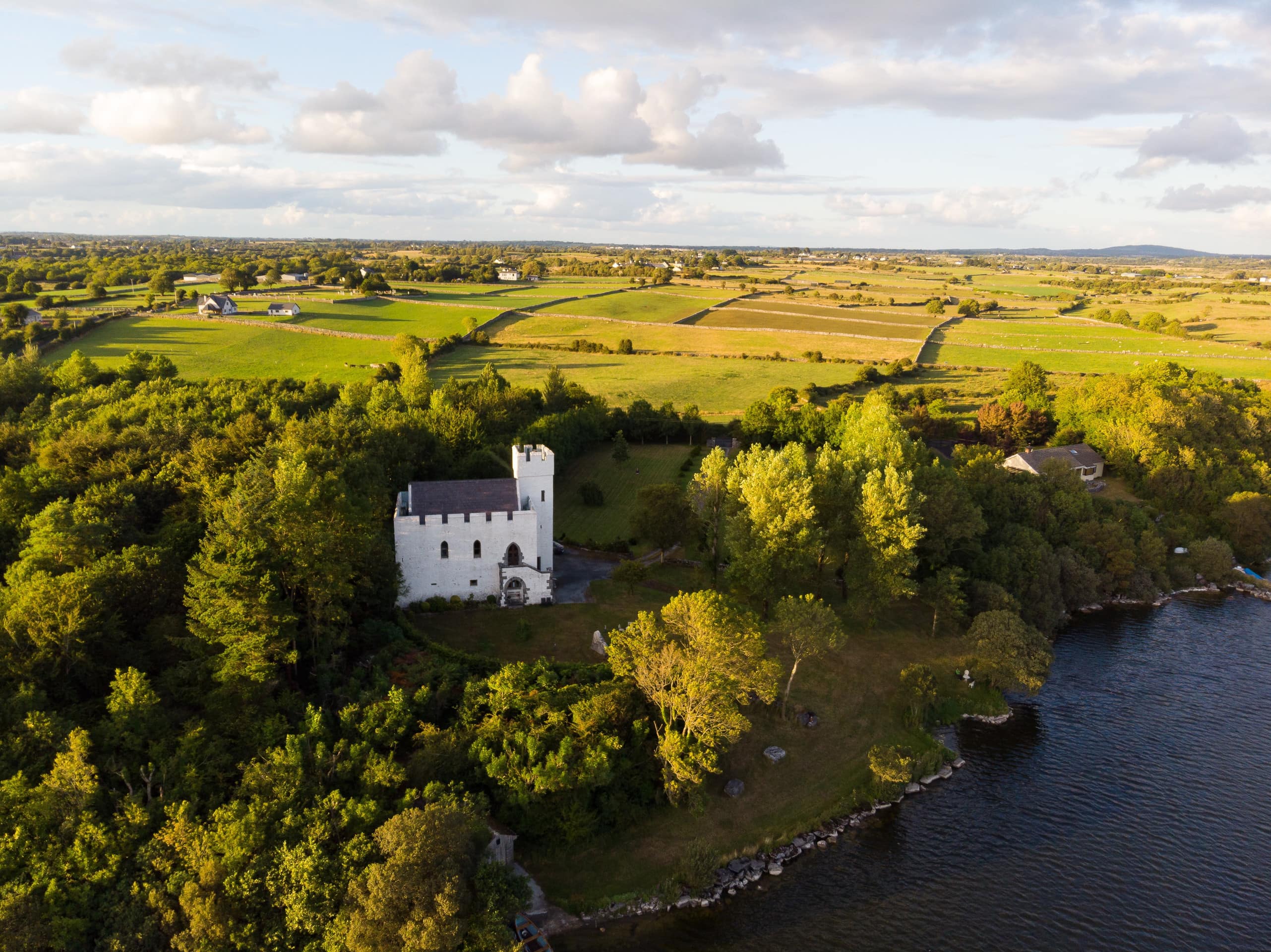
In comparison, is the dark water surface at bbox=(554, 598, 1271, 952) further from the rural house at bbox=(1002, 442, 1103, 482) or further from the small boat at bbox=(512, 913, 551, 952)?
the rural house at bbox=(1002, 442, 1103, 482)

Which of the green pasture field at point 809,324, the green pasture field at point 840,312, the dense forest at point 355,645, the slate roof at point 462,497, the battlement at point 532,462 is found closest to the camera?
the dense forest at point 355,645

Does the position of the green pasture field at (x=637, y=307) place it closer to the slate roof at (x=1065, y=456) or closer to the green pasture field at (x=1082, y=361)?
the green pasture field at (x=1082, y=361)

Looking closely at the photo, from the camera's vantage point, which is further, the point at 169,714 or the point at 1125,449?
the point at 1125,449

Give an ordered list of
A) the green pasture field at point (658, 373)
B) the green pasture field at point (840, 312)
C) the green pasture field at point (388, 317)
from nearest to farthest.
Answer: the green pasture field at point (658, 373) → the green pasture field at point (388, 317) → the green pasture field at point (840, 312)

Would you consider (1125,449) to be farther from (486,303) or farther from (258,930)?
(486,303)

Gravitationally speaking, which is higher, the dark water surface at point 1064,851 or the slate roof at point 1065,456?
the slate roof at point 1065,456

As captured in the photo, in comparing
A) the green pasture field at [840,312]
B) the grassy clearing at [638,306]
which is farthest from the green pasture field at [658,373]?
the green pasture field at [840,312]

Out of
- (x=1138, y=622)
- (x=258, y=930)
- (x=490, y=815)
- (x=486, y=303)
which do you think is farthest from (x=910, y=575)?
(x=486, y=303)
